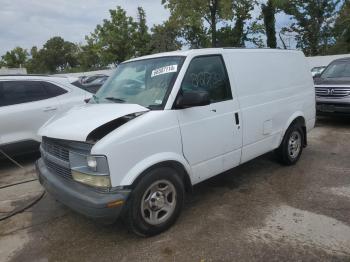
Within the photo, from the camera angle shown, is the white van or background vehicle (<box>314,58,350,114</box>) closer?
the white van

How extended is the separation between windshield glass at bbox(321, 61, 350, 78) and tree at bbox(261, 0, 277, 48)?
27.5 meters

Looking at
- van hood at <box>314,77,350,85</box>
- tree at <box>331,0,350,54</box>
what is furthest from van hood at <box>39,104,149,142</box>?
tree at <box>331,0,350,54</box>

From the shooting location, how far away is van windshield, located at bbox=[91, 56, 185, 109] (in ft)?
12.8

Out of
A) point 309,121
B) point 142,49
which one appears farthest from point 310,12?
point 309,121

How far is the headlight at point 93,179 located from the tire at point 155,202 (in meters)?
0.29

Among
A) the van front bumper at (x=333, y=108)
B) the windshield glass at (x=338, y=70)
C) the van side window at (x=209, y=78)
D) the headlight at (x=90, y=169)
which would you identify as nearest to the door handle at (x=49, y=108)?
the headlight at (x=90, y=169)

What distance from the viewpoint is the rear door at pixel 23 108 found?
625cm

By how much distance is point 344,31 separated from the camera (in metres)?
37.8

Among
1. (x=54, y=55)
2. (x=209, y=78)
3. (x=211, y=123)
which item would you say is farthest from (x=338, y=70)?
(x=54, y=55)

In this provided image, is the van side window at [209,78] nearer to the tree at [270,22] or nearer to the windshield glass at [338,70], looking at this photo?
the windshield glass at [338,70]

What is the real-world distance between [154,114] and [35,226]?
6.56 ft

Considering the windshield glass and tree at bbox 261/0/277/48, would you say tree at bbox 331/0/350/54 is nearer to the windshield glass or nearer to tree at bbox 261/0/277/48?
tree at bbox 261/0/277/48

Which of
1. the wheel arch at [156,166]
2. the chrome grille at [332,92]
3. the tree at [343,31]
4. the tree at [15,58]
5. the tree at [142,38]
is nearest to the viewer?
the wheel arch at [156,166]

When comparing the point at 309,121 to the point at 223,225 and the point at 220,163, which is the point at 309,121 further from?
the point at 223,225
